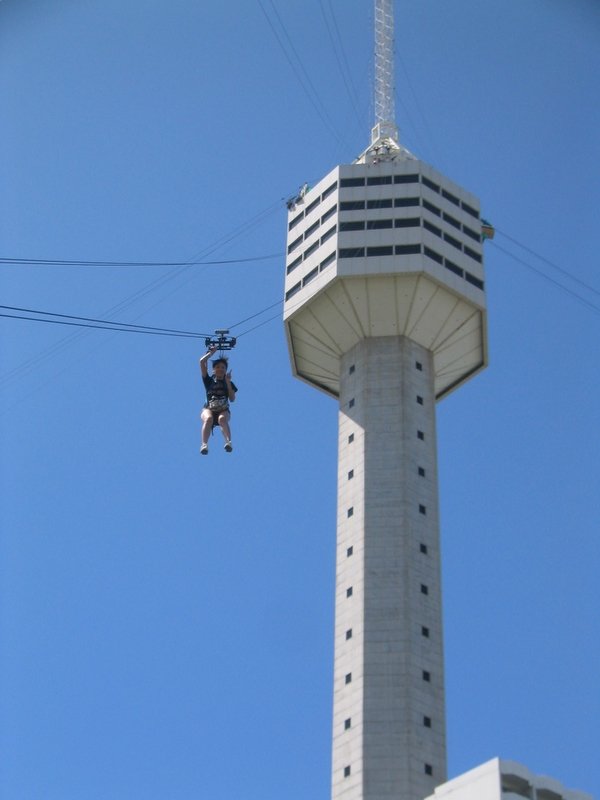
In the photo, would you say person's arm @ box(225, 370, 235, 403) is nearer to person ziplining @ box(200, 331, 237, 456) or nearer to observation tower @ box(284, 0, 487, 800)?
person ziplining @ box(200, 331, 237, 456)

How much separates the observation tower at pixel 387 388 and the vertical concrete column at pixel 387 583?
61 millimetres

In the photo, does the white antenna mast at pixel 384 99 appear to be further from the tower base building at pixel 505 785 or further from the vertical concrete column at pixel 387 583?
the tower base building at pixel 505 785

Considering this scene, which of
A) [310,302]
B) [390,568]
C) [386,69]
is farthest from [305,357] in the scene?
[386,69]

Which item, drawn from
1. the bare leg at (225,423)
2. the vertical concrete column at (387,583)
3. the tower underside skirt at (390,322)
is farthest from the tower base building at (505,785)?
the tower underside skirt at (390,322)

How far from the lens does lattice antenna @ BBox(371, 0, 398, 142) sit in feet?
268

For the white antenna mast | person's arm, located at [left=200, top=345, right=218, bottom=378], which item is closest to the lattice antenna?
the white antenna mast

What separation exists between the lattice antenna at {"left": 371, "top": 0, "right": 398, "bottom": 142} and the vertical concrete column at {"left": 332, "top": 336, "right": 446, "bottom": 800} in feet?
54.7

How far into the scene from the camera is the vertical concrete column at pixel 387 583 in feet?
189

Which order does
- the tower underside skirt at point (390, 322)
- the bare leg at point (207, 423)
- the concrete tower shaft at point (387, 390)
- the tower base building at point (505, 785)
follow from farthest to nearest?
the tower underside skirt at point (390, 322)
the concrete tower shaft at point (387, 390)
the bare leg at point (207, 423)
the tower base building at point (505, 785)

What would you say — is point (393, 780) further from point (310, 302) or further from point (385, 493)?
point (310, 302)

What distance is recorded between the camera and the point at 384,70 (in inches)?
3322

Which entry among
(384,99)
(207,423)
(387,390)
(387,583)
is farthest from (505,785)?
(384,99)

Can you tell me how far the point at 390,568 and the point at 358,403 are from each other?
9.81 meters

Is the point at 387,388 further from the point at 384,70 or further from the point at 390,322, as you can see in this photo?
the point at 384,70
